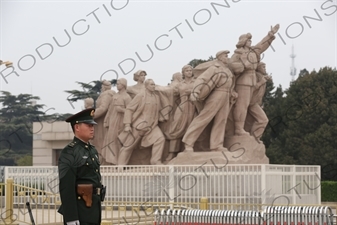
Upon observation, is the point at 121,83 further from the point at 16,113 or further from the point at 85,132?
the point at 16,113

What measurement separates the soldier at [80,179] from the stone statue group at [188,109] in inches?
406

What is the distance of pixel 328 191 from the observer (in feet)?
88.9

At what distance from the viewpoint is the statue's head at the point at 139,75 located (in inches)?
741

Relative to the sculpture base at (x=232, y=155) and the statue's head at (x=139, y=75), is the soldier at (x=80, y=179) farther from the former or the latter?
the statue's head at (x=139, y=75)

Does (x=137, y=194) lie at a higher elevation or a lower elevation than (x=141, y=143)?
lower

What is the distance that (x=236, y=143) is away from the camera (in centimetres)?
1778

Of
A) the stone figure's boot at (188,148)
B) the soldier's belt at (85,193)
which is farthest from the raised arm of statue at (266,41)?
the soldier's belt at (85,193)

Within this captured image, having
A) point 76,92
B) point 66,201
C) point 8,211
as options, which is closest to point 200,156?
point 8,211

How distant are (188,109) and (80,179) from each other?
11.3 m

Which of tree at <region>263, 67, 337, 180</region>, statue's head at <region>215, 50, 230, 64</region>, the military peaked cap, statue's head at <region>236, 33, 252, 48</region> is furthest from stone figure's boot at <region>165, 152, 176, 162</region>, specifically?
tree at <region>263, 67, 337, 180</region>

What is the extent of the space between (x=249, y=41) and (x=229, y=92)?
124 centimetres

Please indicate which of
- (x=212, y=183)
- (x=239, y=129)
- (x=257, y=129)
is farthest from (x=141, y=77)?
(x=212, y=183)

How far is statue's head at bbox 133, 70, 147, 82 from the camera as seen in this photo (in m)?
18.8

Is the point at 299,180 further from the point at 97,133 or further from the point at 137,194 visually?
the point at 97,133
